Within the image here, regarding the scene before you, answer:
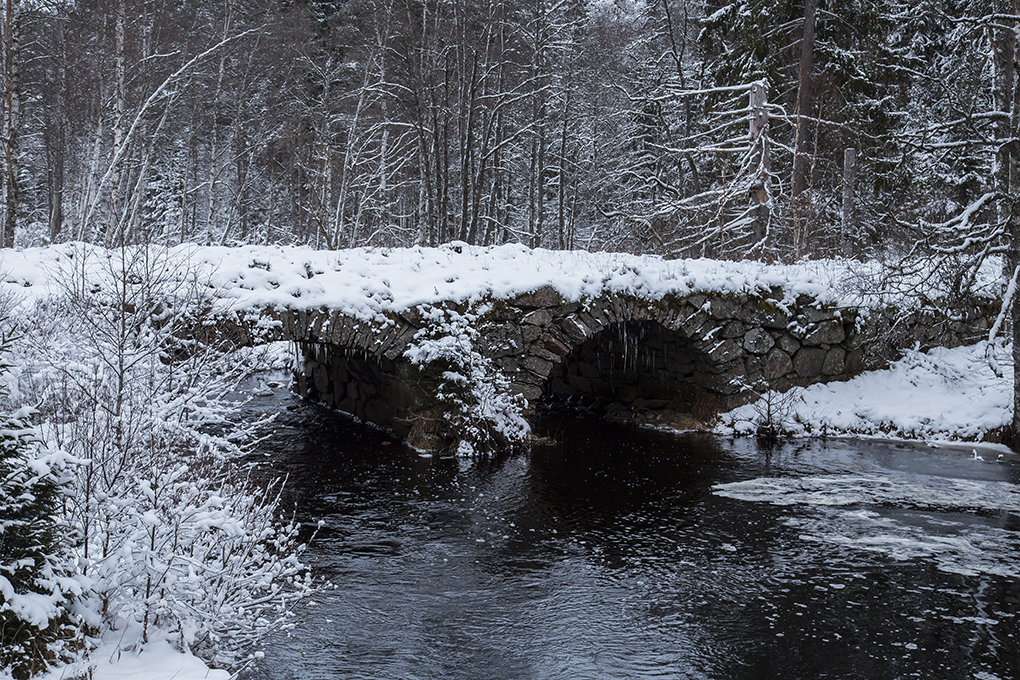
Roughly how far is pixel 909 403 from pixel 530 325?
576cm

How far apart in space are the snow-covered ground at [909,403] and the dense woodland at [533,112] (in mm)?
2020

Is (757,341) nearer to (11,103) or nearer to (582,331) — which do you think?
(582,331)

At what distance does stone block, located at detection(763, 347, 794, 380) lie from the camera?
11.4 m

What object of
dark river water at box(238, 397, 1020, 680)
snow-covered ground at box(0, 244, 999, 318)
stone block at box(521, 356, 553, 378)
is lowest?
dark river water at box(238, 397, 1020, 680)

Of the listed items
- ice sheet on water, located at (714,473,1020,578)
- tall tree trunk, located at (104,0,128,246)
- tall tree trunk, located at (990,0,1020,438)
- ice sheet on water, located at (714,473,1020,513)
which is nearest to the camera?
ice sheet on water, located at (714,473,1020,578)

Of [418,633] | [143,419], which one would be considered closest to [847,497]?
[418,633]

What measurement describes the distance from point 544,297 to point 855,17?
37.3 ft

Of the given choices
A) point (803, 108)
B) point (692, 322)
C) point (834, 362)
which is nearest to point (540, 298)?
point (692, 322)

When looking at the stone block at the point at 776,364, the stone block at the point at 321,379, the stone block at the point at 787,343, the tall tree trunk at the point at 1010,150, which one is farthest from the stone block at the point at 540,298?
the tall tree trunk at the point at 1010,150

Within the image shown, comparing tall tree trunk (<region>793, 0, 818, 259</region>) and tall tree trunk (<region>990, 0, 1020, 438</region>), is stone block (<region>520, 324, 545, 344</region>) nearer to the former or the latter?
tall tree trunk (<region>990, 0, 1020, 438</region>)

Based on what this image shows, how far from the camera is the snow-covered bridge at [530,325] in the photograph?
8.84 m

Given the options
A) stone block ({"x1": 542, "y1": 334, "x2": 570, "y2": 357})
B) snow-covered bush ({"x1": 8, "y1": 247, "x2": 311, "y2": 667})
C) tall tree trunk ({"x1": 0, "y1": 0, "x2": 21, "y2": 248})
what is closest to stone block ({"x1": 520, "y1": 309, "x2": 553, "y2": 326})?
stone block ({"x1": 542, "y1": 334, "x2": 570, "y2": 357})

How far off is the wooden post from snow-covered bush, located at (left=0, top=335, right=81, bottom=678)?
14.3 m

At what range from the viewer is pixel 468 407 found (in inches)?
371
